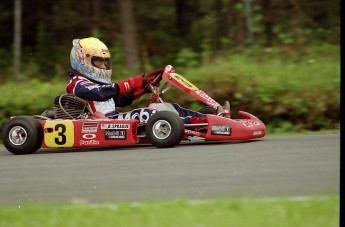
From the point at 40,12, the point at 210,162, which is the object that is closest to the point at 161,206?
the point at 210,162

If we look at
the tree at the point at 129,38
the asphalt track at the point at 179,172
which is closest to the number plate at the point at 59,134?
the asphalt track at the point at 179,172

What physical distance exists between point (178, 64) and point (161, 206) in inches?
377

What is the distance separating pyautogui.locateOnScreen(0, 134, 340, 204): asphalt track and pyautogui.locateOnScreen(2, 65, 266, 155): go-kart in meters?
0.14

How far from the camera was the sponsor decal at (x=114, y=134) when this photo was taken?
835cm

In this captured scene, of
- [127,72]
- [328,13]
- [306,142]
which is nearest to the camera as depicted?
[306,142]

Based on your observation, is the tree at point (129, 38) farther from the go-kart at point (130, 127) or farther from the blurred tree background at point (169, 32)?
the go-kart at point (130, 127)

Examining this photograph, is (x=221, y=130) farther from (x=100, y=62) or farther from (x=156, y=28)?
(x=156, y=28)

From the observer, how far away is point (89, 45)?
29.9ft

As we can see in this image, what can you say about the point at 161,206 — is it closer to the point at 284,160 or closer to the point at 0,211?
the point at 0,211

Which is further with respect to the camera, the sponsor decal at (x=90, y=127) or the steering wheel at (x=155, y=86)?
the steering wheel at (x=155, y=86)

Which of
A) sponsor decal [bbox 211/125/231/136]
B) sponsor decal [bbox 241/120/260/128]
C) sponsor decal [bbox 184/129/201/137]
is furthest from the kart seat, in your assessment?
sponsor decal [bbox 241/120/260/128]

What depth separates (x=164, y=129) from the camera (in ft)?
26.9

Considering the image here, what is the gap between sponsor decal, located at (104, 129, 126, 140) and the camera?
8352 millimetres

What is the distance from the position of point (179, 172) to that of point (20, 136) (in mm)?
2659
